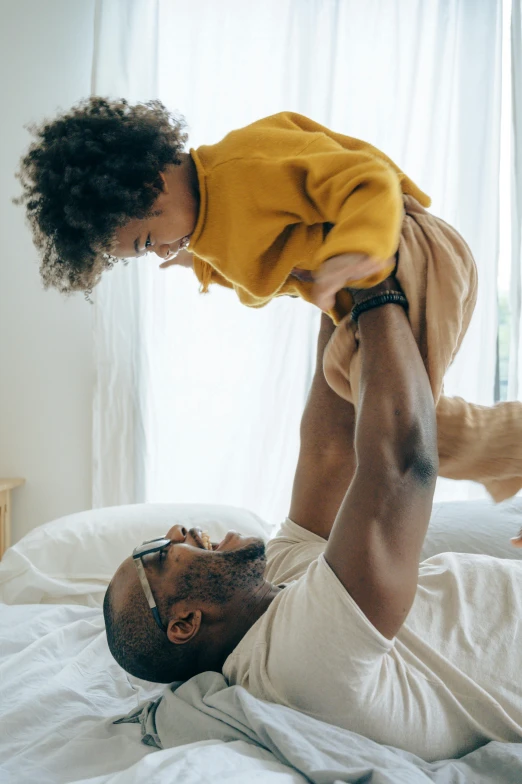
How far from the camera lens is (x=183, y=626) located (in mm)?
1274

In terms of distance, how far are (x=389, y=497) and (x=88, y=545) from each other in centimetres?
133

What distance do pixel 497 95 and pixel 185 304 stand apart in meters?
1.52

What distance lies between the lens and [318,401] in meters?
1.50

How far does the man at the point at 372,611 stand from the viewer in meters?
1.03

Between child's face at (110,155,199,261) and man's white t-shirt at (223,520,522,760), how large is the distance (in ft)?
1.97

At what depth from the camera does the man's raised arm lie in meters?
1.02

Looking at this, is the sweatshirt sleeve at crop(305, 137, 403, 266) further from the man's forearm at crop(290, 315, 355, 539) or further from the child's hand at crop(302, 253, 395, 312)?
the man's forearm at crop(290, 315, 355, 539)

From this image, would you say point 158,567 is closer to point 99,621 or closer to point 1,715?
point 1,715

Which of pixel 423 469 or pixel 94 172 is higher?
pixel 94 172

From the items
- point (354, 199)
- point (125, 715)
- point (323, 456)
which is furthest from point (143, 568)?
point (354, 199)

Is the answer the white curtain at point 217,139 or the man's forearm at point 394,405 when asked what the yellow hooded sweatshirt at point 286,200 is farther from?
the white curtain at point 217,139

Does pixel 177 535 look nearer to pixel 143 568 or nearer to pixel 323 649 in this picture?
pixel 143 568

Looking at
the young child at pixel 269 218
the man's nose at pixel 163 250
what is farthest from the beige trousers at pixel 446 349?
the man's nose at pixel 163 250

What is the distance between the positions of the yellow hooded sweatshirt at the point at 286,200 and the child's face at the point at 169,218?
0.03 metres
